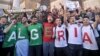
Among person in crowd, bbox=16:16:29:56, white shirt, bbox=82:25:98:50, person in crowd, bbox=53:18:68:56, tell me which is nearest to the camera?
white shirt, bbox=82:25:98:50

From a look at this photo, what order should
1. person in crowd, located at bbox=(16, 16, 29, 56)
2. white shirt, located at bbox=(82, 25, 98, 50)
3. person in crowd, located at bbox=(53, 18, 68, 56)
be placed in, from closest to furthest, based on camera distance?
white shirt, located at bbox=(82, 25, 98, 50)
person in crowd, located at bbox=(53, 18, 68, 56)
person in crowd, located at bbox=(16, 16, 29, 56)

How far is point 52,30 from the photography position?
657 cm

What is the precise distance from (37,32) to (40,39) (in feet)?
0.77

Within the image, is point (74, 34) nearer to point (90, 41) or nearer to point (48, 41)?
point (90, 41)

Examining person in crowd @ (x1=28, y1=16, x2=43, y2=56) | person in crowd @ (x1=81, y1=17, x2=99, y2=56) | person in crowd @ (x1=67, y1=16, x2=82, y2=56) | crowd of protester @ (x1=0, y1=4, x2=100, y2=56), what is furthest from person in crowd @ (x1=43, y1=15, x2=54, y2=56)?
person in crowd @ (x1=81, y1=17, x2=99, y2=56)

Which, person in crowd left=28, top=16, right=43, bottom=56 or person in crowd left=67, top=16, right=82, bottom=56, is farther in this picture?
person in crowd left=28, top=16, right=43, bottom=56

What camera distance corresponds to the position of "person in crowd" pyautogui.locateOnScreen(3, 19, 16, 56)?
662 cm

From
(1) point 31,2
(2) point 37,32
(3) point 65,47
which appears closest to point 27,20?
(2) point 37,32

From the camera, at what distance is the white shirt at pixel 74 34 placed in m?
6.34

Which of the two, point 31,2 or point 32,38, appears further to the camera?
point 31,2

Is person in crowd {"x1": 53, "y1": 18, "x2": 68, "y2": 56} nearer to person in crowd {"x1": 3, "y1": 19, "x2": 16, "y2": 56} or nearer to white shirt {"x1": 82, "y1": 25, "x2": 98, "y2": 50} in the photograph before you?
white shirt {"x1": 82, "y1": 25, "x2": 98, "y2": 50}

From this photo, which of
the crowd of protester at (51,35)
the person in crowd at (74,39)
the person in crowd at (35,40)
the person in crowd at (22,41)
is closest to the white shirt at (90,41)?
the crowd of protester at (51,35)

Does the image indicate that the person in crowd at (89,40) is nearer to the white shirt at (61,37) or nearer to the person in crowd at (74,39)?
the person in crowd at (74,39)

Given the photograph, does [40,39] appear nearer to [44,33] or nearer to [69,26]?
[44,33]
